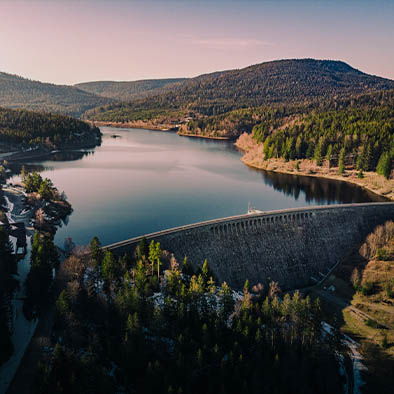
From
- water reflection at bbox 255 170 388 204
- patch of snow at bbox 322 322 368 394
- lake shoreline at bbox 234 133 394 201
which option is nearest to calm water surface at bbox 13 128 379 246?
water reflection at bbox 255 170 388 204

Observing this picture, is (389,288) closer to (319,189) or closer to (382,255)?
(382,255)

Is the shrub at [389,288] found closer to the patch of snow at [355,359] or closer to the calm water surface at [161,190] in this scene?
the patch of snow at [355,359]

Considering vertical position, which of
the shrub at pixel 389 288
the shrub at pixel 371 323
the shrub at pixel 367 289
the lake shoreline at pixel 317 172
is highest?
the lake shoreline at pixel 317 172

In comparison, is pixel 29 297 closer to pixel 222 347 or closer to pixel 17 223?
pixel 222 347

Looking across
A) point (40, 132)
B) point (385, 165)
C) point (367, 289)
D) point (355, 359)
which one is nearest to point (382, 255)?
point (367, 289)

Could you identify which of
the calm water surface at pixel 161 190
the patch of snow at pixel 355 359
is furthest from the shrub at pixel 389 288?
the calm water surface at pixel 161 190

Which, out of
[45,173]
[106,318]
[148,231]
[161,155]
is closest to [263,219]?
[148,231]
